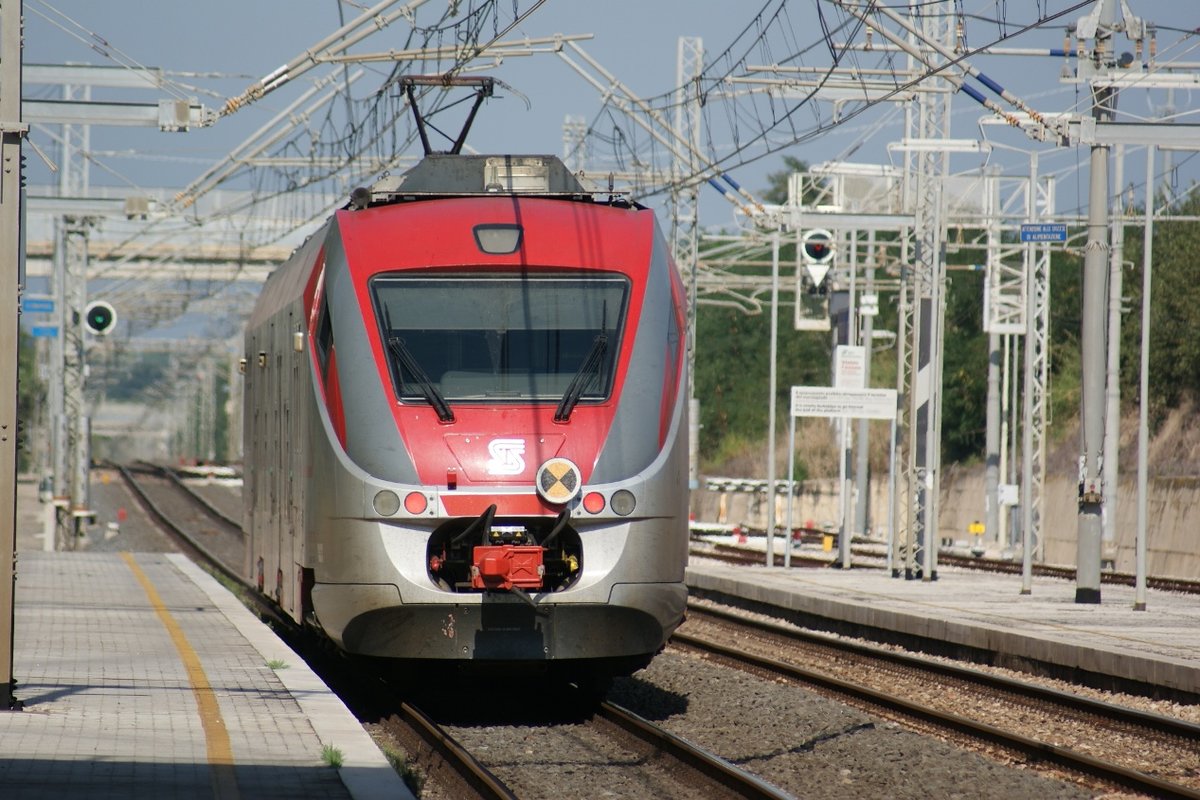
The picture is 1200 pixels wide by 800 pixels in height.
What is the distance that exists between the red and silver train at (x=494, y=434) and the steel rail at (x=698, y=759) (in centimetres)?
40

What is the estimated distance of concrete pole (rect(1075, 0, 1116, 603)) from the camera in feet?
65.6

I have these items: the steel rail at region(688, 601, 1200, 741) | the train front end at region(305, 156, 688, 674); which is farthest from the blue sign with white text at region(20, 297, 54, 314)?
the train front end at region(305, 156, 688, 674)

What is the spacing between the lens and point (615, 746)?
440 inches

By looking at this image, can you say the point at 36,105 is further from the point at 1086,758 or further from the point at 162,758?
the point at 1086,758

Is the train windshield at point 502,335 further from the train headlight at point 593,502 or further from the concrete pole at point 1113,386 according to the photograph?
the concrete pole at point 1113,386

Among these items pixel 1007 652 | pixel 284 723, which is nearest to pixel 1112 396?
pixel 1007 652

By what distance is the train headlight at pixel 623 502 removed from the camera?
11.1 metres

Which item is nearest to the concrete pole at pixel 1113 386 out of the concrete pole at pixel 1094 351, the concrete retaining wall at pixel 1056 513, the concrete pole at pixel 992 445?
the concrete retaining wall at pixel 1056 513

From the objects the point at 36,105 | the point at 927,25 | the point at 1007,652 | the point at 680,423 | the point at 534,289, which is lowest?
the point at 1007,652

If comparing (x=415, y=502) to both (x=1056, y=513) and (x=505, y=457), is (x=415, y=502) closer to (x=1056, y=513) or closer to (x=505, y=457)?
(x=505, y=457)

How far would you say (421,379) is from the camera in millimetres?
11266

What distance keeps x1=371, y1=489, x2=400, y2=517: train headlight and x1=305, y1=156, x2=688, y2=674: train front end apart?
1 centimetres

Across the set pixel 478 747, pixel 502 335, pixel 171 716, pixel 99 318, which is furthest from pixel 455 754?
pixel 99 318

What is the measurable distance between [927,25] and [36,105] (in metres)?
13.0
